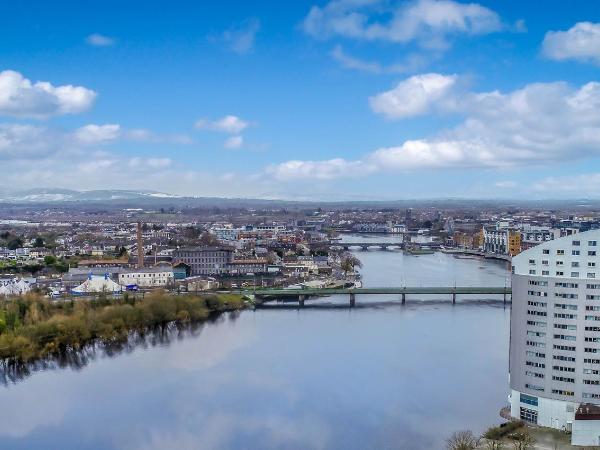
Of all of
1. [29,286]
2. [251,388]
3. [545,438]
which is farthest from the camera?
[29,286]

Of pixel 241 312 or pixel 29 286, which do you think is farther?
pixel 29 286

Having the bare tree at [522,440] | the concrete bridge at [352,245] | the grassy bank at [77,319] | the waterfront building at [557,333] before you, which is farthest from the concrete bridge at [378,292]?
the concrete bridge at [352,245]

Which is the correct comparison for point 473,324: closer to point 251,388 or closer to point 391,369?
point 391,369

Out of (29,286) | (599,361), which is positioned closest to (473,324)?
(599,361)

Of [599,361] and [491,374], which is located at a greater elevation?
[599,361]

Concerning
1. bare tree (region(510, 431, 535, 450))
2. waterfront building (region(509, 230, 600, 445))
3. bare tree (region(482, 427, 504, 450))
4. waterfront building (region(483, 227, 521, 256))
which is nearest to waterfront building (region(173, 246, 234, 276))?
waterfront building (region(483, 227, 521, 256))

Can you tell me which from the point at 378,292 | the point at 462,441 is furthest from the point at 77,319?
the point at 462,441
